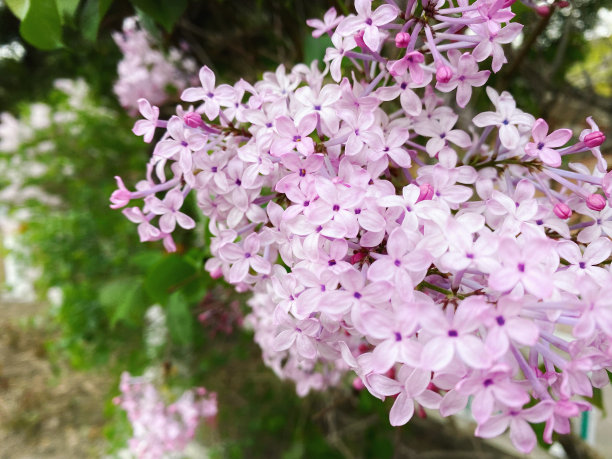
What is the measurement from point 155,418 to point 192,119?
1.04 m

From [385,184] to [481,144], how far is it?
5.9 inches

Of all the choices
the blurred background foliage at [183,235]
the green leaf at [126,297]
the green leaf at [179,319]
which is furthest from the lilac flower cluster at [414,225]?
the green leaf at [126,297]

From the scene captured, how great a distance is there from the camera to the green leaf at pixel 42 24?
44 cm

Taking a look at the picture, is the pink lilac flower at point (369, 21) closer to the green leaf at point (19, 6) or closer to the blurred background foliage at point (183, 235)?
the blurred background foliage at point (183, 235)

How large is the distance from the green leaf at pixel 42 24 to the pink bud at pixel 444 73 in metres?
0.39

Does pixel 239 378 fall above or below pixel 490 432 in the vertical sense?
below

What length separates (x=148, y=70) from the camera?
1141 mm

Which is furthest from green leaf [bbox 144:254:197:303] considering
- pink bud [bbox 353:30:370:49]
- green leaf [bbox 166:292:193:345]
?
pink bud [bbox 353:30:370:49]

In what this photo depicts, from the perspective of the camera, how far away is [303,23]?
84 centimetres

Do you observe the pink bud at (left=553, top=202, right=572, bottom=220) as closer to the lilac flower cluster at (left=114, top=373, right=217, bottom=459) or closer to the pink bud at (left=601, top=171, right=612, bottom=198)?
the pink bud at (left=601, top=171, right=612, bottom=198)

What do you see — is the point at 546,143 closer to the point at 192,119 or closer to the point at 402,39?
the point at 402,39

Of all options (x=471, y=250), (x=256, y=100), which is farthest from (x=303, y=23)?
(x=471, y=250)

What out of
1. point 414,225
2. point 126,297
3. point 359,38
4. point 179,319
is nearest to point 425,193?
point 414,225

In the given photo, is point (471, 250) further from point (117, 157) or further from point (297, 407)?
point (117, 157)
